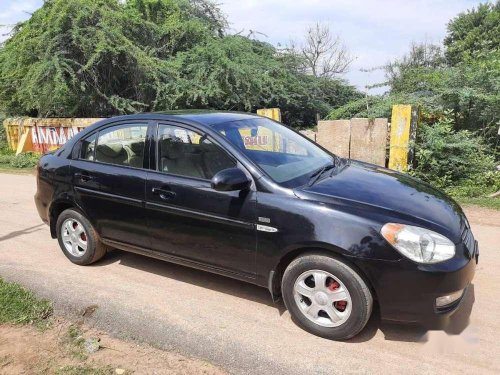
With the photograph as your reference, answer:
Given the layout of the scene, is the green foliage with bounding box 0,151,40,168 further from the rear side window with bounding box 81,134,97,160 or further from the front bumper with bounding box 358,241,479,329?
the front bumper with bounding box 358,241,479,329

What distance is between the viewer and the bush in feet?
24.8

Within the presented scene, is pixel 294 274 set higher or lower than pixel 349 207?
lower

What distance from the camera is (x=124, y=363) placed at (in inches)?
116

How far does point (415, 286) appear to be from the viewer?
289cm

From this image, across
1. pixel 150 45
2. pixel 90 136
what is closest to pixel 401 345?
pixel 90 136

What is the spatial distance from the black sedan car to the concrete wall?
4267 mm

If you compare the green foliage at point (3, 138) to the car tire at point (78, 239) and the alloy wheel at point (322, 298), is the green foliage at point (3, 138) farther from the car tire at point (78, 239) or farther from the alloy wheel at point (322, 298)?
the alloy wheel at point (322, 298)

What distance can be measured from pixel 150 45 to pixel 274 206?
14.0 m

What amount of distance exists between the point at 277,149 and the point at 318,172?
0.49 meters

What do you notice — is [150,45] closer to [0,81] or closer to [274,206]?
[0,81]

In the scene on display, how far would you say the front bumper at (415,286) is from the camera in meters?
2.88

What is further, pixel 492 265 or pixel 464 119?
pixel 464 119

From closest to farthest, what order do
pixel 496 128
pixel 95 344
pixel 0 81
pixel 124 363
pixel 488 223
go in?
pixel 124 363 < pixel 95 344 < pixel 488 223 < pixel 496 128 < pixel 0 81

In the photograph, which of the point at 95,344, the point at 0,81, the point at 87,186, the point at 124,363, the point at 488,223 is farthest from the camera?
the point at 0,81
